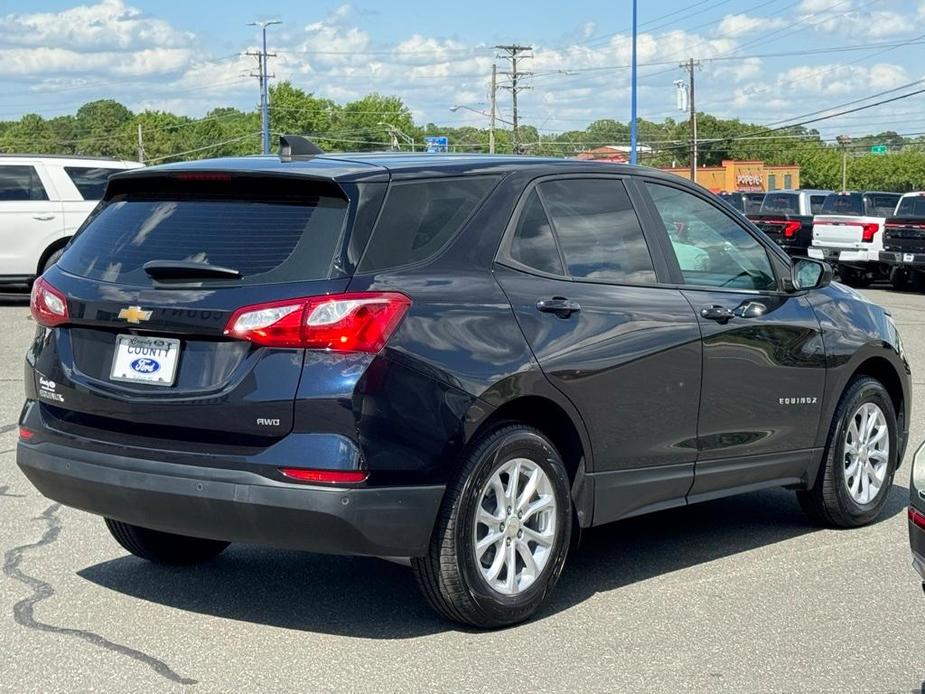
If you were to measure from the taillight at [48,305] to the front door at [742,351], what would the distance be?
2.54m

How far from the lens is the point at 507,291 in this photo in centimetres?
534

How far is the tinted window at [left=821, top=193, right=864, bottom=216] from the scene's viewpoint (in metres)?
29.0

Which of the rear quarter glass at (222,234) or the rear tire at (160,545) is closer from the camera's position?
the rear quarter glass at (222,234)

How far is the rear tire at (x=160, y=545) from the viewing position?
605cm

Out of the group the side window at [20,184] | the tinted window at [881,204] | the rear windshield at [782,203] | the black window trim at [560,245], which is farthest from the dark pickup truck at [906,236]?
the black window trim at [560,245]

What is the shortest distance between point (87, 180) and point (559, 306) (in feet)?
48.5

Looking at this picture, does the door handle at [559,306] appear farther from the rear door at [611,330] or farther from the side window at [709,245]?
the side window at [709,245]

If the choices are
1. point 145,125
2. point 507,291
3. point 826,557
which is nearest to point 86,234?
point 507,291

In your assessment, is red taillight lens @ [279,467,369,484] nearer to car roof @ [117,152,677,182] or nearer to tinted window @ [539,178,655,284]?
car roof @ [117,152,677,182]

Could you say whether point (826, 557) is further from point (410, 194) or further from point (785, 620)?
point (410, 194)

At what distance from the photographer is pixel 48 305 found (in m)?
5.45

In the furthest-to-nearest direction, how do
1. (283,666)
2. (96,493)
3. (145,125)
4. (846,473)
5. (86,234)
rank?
(145,125) → (846,473) → (86,234) → (96,493) → (283,666)

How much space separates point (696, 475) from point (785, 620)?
0.91m

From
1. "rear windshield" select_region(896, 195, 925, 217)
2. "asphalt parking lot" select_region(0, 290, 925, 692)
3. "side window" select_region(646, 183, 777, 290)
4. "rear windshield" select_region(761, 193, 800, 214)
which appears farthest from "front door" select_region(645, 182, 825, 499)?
"rear windshield" select_region(761, 193, 800, 214)
